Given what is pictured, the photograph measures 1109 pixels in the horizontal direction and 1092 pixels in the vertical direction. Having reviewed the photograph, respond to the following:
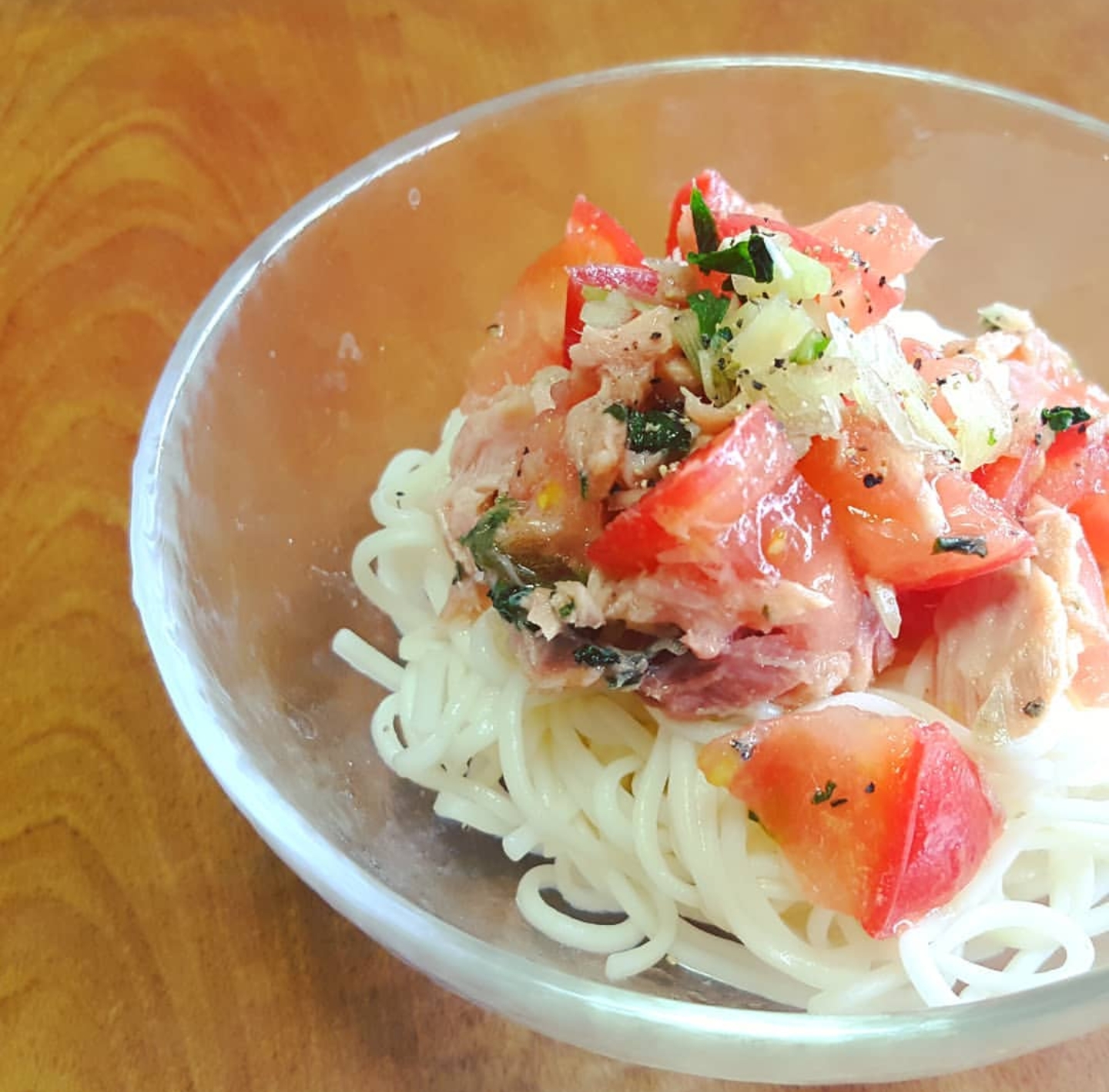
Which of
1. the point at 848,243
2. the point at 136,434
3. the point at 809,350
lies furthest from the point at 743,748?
the point at 136,434

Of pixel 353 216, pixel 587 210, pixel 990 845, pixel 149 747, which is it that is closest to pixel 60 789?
pixel 149 747

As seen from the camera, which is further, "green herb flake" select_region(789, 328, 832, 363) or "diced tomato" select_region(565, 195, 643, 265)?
"diced tomato" select_region(565, 195, 643, 265)

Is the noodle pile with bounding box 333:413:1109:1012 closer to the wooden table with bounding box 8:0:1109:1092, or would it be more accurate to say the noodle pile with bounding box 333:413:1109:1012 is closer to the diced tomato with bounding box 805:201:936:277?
the wooden table with bounding box 8:0:1109:1092

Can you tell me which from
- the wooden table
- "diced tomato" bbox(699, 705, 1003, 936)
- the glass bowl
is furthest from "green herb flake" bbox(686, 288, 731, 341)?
the wooden table

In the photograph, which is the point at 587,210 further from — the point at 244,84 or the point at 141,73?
the point at 141,73

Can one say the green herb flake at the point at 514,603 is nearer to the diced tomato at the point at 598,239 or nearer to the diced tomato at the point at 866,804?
the diced tomato at the point at 866,804

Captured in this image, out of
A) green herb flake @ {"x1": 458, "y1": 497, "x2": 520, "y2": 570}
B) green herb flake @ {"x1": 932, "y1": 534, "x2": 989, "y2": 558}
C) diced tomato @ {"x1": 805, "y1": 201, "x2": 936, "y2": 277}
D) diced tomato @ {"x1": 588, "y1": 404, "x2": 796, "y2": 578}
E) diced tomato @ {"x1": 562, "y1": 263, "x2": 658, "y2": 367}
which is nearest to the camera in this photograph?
diced tomato @ {"x1": 588, "y1": 404, "x2": 796, "y2": 578}
